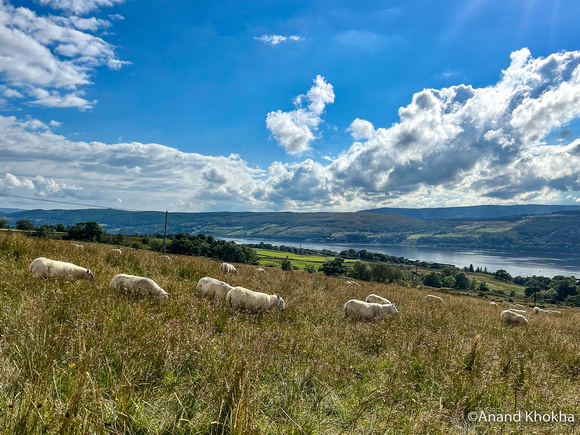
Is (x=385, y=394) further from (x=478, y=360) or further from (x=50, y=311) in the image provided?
(x=50, y=311)

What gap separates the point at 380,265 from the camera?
55.2 meters

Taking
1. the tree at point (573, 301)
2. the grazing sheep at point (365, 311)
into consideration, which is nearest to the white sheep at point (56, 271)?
the grazing sheep at point (365, 311)

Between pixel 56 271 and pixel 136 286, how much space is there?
2.51 metres

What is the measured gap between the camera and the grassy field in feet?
7.57

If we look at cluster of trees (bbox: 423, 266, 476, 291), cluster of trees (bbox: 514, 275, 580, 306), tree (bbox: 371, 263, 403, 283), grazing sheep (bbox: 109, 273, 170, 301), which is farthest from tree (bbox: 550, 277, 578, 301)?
grazing sheep (bbox: 109, 273, 170, 301)

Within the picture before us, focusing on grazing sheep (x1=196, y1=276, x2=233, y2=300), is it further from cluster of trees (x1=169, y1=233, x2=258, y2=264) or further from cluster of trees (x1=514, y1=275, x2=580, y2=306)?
cluster of trees (x1=514, y1=275, x2=580, y2=306)

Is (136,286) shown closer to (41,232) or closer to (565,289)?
(41,232)

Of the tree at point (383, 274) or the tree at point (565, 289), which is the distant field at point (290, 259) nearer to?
the tree at point (383, 274)

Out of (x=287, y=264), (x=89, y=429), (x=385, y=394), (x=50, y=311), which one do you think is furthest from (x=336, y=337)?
(x=287, y=264)

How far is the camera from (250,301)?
816 centimetres

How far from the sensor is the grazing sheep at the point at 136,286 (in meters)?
7.23

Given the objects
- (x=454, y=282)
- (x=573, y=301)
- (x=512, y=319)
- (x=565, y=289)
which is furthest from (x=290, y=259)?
(x=512, y=319)

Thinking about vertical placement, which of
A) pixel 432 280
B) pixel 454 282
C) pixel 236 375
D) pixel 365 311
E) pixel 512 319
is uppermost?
pixel 236 375

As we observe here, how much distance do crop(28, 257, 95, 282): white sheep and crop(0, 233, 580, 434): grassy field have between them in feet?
2.28
